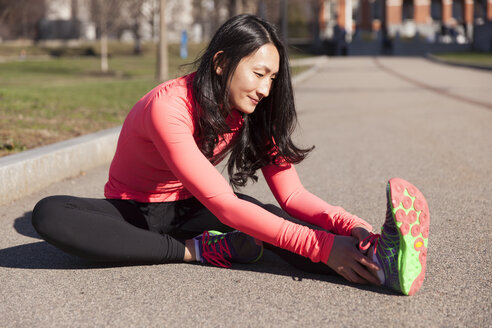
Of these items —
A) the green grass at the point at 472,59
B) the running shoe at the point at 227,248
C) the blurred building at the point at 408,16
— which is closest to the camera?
the running shoe at the point at 227,248

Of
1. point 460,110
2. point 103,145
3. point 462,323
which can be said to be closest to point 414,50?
point 460,110

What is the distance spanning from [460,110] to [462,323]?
837cm

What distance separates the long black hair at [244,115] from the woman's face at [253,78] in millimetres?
25

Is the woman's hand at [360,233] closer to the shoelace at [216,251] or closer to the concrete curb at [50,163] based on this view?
the shoelace at [216,251]

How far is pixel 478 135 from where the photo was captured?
24.6 ft

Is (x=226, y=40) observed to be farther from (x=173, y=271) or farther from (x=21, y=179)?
(x=21, y=179)

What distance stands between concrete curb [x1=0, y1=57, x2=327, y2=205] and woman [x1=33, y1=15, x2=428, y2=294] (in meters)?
1.43

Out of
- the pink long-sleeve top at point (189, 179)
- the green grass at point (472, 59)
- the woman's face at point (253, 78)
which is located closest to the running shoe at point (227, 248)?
the pink long-sleeve top at point (189, 179)

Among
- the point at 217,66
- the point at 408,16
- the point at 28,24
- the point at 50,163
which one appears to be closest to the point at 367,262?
the point at 217,66

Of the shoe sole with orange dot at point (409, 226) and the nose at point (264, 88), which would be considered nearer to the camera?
the shoe sole with orange dot at point (409, 226)

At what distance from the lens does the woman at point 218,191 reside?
2.67 meters

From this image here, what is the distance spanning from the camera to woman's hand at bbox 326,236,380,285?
104 inches

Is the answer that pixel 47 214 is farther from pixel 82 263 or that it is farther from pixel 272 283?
pixel 272 283

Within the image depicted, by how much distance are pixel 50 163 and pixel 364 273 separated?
3017 mm
